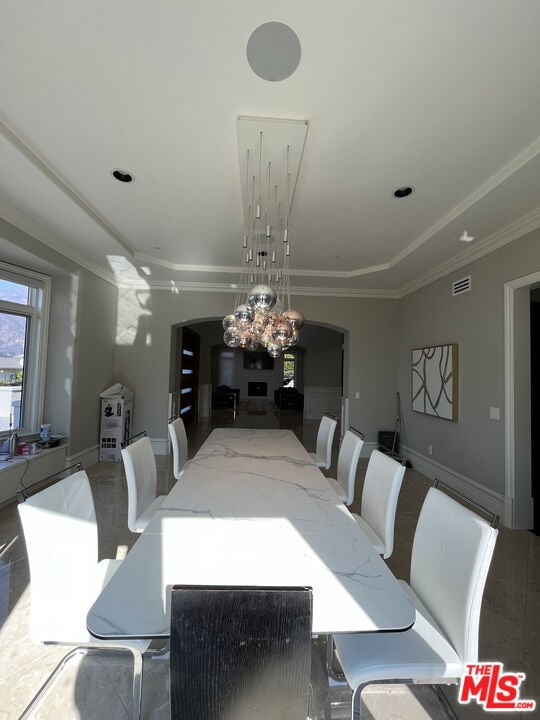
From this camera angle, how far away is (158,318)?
5.82m

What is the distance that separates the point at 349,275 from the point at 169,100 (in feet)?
12.2

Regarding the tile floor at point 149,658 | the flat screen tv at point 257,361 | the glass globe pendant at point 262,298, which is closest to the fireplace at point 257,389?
the flat screen tv at point 257,361

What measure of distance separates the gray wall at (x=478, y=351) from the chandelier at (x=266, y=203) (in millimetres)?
2199

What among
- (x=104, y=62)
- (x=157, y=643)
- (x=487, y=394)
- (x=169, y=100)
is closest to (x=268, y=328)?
(x=169, y=100)

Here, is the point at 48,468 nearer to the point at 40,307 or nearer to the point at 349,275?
the point at 40,307

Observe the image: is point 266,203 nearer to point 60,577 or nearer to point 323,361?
point 60,577

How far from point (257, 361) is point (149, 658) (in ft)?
44.7

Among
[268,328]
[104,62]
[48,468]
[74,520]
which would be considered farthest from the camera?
[48,468]

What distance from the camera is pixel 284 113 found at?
6.83ft

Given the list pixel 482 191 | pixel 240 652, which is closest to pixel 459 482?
pixel 482 191

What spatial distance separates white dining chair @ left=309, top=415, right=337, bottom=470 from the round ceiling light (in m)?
2.78

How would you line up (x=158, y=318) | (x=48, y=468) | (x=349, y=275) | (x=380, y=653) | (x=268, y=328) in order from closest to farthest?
(x=380, y=653)
(x=268, y=328)
(x=48, y=468)
(x=349, y=275)
(x=158, y=318)

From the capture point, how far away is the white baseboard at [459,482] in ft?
11.8

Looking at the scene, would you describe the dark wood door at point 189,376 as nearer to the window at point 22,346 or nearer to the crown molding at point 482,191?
the window at point 22,346
